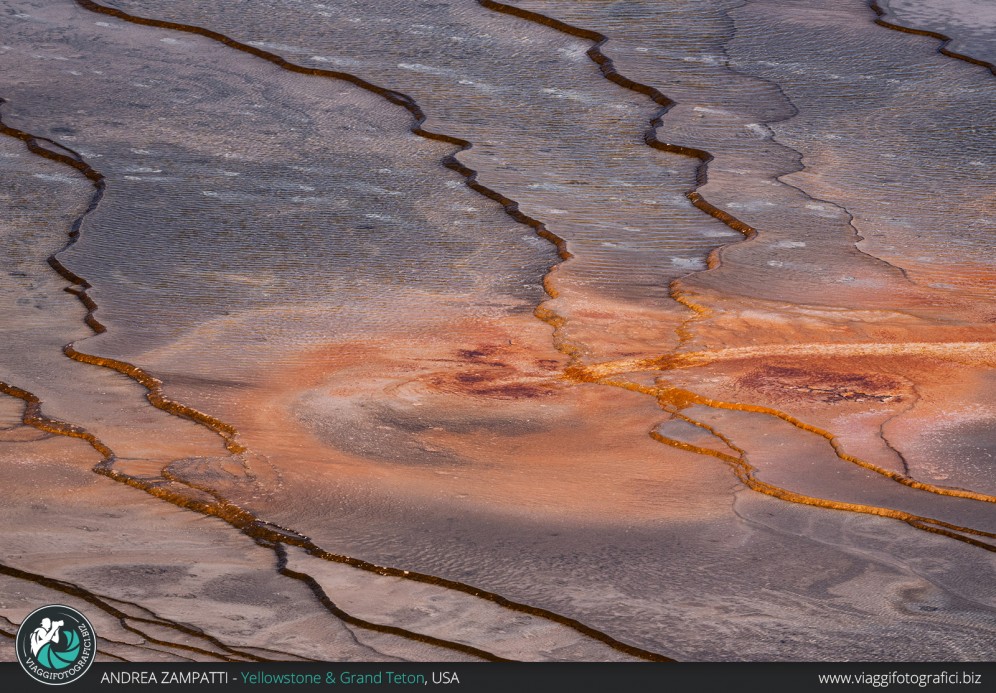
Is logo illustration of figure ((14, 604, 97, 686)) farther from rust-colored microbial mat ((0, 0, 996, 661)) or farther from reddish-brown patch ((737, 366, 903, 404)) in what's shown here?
reddish-brown patch ((737, 366, 903, 404))

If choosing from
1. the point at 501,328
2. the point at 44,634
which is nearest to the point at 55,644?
the point at 44,634

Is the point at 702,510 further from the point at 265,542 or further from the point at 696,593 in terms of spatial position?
the point at 265,542

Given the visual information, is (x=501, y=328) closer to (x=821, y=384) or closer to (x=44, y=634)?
(x=821, y=384)

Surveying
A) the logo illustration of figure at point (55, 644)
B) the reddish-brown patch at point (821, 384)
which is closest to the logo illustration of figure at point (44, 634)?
the logo illustration of figure at point (55, 644)

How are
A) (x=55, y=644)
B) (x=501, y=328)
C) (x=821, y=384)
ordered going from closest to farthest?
(x=55, y=644)
(x=821, y=384)
(x=501, y=328)

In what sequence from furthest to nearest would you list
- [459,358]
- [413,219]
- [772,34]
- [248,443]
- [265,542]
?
[772,34] < [413,219] < [459,358] < [248,443] < [265,542]

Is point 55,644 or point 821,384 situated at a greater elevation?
point 821,384

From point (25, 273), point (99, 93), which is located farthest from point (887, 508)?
point (99, 93)
